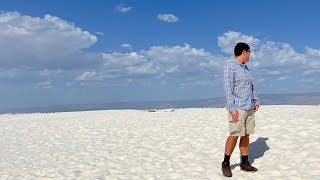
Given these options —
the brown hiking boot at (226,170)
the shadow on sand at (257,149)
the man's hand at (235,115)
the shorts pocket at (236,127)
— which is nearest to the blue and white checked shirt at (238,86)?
the man's hand at (235,115)

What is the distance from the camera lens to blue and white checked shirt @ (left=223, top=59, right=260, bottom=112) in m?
8.49

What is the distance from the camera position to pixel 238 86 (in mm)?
8602

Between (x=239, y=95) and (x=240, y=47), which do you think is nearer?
(x=239, y=95)

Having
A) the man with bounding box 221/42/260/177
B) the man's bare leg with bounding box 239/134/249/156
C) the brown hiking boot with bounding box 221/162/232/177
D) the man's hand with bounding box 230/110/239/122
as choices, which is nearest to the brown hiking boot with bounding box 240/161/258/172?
the man's bare leg with bounding box 239/134/249/156

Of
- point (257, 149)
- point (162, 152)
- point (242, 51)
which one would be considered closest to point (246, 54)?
point (242, 51)

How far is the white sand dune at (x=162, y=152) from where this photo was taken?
379 inches

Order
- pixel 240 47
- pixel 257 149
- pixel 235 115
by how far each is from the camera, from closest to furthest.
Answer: pixel 235 115
pixel 240 47
pixel 257 149

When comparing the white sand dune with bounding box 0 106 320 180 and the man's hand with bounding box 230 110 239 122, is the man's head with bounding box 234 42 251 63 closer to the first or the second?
the man's hand with bounding box 230 110 239 122

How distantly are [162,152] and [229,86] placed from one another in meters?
4.39

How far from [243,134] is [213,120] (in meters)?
8.89

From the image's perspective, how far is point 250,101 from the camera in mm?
8641

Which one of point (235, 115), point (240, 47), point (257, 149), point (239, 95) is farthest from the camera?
point (257, 149)

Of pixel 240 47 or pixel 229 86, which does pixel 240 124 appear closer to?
pixel 229 86

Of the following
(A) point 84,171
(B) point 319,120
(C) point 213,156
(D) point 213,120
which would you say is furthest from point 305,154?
(D) point 213,120
